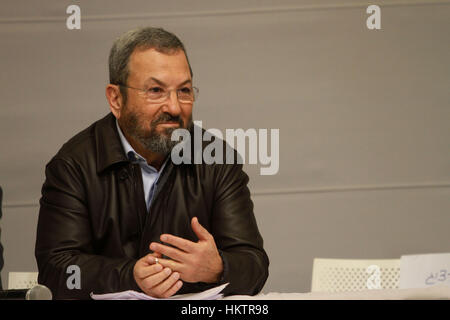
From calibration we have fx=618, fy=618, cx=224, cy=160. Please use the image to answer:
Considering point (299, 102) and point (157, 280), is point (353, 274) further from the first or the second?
point (299, 102)

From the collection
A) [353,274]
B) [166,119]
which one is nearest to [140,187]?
[166,119]

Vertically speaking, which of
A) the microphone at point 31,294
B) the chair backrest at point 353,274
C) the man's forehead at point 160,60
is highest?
the man's forehead at point 160,60

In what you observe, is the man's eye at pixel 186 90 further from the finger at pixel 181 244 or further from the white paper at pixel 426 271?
the white paper at pixel 426 271

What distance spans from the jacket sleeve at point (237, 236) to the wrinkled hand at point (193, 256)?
2.5 inches

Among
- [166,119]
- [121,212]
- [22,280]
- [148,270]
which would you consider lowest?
[22,280]

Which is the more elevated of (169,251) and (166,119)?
(166,119)

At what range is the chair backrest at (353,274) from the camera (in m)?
2.05

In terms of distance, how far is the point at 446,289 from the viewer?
1.31 m

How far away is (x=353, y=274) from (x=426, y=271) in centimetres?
26

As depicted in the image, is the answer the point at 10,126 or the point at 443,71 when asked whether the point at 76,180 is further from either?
the point at 443,71

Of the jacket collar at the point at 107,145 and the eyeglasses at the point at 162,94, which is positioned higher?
the eyeglasses at the point at 162,94

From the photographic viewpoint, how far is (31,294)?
46.8 inches

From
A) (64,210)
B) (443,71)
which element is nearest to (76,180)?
(64,210)

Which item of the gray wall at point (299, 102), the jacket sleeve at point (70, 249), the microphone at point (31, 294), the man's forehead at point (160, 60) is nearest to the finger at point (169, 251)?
the jacket sleeve at point (70, 249)
